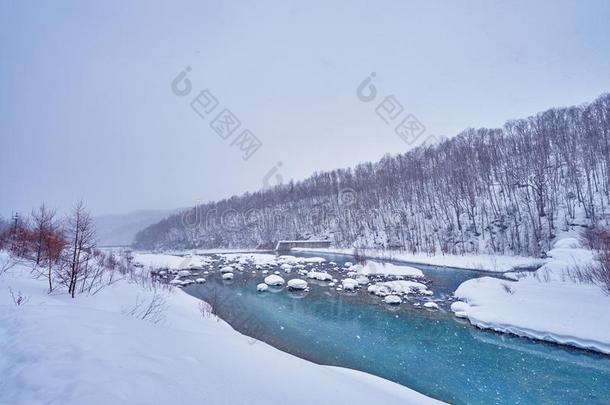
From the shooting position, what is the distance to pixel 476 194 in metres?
43.1

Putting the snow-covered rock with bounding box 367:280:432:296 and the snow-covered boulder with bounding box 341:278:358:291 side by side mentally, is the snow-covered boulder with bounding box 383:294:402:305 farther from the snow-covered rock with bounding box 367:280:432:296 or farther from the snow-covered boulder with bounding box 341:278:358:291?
the snow-covered boulder with bounding box 341:278:358:291

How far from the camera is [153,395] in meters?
3.02

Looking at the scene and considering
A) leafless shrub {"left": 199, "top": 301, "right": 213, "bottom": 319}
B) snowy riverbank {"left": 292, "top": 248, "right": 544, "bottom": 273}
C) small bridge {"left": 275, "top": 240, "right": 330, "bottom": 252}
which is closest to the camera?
leafless shrub {"left": 199, "top": 301, "right": 213, "bottom": 319}

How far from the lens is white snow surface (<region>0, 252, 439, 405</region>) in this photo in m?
2.86

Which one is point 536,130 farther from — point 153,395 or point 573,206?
point 153,395

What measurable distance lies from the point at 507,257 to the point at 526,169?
20.4 meters

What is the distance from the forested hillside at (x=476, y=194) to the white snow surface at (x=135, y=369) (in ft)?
113

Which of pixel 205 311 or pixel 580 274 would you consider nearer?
pixel 205 311

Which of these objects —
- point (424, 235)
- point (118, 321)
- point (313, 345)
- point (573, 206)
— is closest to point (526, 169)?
point (573, 206)

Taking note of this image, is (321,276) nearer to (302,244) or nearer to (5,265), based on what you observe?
(5,265)

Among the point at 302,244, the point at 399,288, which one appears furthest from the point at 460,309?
the point at 302,244

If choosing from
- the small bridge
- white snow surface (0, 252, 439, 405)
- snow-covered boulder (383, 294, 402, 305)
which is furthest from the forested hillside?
white snow surface (0, 252, 439, 405)

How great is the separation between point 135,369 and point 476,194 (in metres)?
50.1

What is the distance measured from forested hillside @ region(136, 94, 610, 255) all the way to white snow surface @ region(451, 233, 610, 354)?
1826 cm
